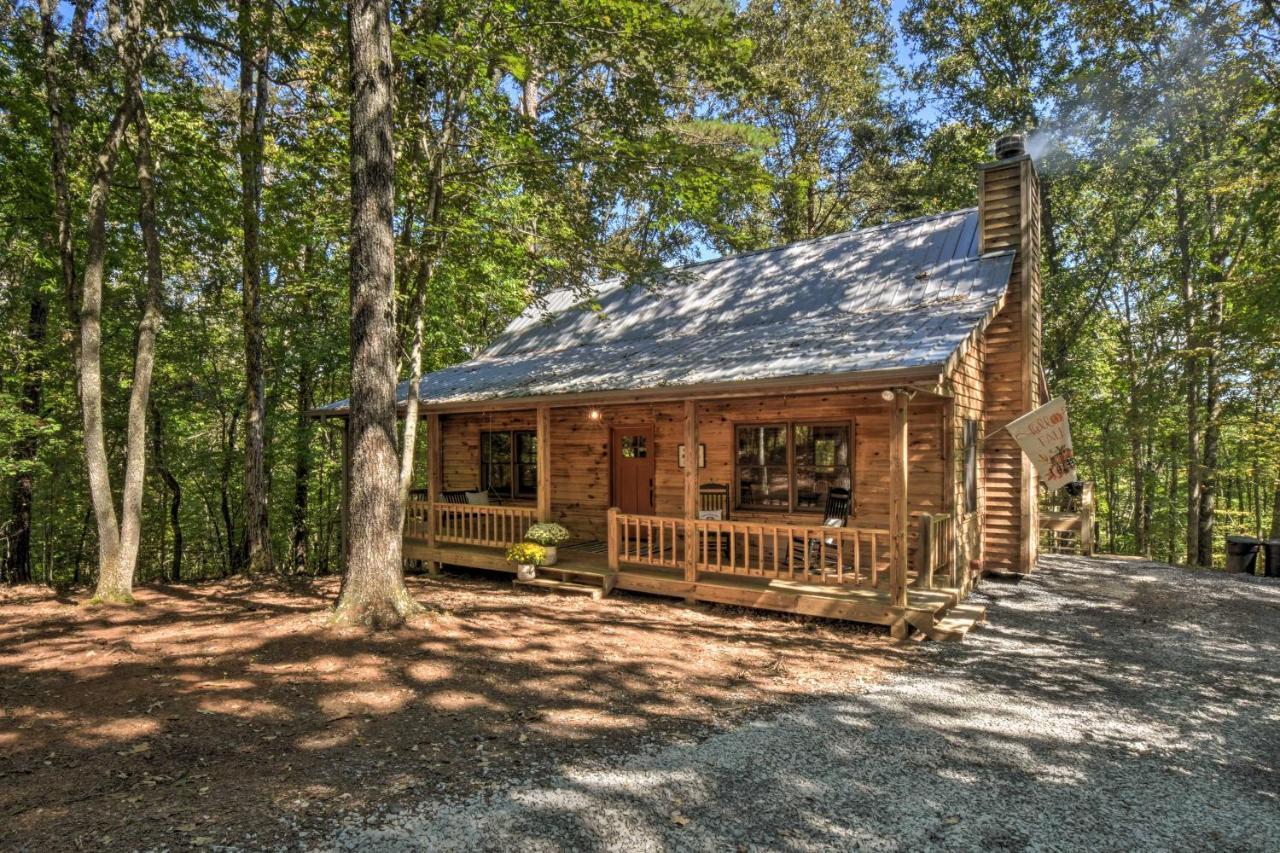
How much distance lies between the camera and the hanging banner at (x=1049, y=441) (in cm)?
760

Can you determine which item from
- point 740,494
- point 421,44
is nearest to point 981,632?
point 740,494

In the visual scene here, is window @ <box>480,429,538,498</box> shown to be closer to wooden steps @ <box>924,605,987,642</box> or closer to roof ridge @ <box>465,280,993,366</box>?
roof ridge @ <box>465,280,993,366</box>

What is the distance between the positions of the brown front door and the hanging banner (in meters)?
5.31

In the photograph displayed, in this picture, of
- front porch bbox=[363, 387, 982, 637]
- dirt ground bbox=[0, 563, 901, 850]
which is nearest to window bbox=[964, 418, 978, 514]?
front porch bbox=[363, 387, 982, 637]

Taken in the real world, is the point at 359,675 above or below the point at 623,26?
below

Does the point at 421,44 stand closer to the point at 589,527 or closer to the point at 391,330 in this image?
the point at 391,330

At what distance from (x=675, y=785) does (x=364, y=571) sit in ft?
13.4

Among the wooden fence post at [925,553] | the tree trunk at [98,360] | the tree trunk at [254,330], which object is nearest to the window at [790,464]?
the wooden fence post at [925,553]

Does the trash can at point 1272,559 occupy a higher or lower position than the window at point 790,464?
lower

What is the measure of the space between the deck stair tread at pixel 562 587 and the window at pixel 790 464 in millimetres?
2696

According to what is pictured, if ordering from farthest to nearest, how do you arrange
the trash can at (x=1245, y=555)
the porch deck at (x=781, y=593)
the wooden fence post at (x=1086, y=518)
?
the wooden fence post at (x=1086, y=518) < the trash can at (x=1245, y=555) < the porch deck at (x=781, y=593)

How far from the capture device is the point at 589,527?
1120 centimetres

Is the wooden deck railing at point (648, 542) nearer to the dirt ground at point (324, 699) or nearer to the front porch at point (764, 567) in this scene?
the front porch at point (764, 567)

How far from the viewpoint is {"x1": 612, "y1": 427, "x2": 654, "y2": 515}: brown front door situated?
10547 mm
